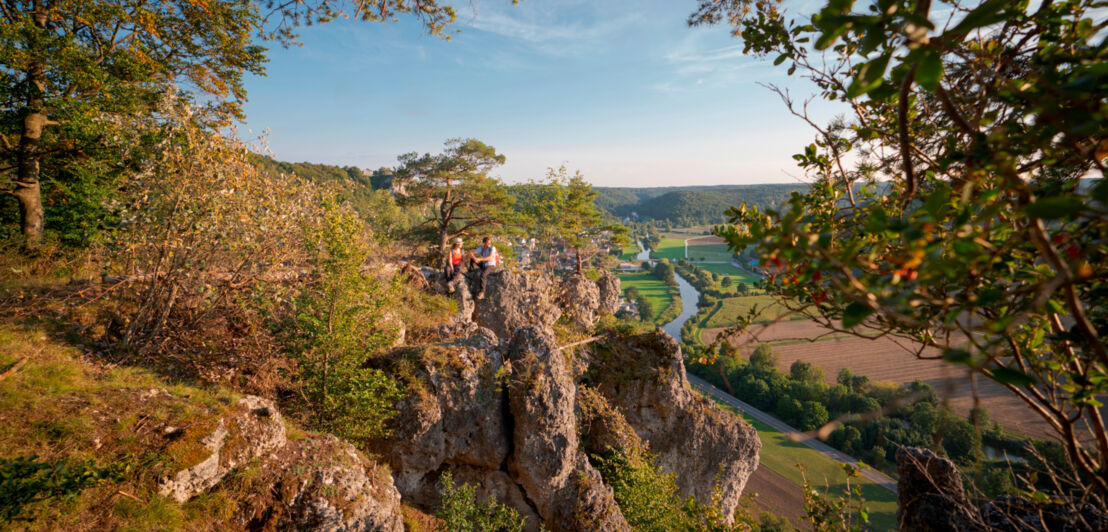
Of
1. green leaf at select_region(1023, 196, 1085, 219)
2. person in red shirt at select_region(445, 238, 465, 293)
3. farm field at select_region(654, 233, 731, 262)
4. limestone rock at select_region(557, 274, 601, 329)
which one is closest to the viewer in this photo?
green leaf at select_region(1023, 196, 1085, 219)

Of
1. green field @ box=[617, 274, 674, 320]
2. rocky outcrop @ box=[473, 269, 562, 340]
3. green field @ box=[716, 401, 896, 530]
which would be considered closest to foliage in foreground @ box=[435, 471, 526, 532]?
rocky outcrop @ box=[473, 269, 562, 340]

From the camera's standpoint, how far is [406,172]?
16.3 metres

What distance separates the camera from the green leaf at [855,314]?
1.06 metres

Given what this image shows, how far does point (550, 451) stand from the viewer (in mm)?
8430

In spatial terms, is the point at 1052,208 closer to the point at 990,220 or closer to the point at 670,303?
the point at 990,220

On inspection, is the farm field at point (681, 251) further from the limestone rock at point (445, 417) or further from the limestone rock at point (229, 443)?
the limestone rock at point (229, 443)

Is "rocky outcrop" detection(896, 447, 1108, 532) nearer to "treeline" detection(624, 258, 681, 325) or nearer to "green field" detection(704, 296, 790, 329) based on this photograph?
"green field" detection(704, 296, 790, 329)

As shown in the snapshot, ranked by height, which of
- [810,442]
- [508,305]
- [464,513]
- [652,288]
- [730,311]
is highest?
[508,305]

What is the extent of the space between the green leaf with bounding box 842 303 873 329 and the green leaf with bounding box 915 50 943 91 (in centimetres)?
61

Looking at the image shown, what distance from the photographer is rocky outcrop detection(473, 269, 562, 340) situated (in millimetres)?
13070

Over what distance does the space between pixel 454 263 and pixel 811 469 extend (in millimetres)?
37642

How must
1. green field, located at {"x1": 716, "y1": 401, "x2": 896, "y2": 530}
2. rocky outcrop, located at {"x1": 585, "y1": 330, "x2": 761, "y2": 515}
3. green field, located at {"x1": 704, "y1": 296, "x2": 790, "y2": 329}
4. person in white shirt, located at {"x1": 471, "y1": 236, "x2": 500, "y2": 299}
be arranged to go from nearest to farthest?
1. rocky outcrop, located at {"x1": 585, "y1": 330, "x2": 761, "y2": 515}
2. person in white shirt, located at {"x1": 471, "y1": 236, "x2": 500, "y2": 299}
3. green field, located at {"x1": 716, "y1": 401, "x2": 896, "y2": 530}
4. green field, located at {"x1": 704, "y1": 296, "x2": 790, "y2": 329}

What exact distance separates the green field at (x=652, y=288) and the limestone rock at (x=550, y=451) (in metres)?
53.5

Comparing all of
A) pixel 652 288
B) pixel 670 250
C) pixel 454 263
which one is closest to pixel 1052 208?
pixel 454 263
